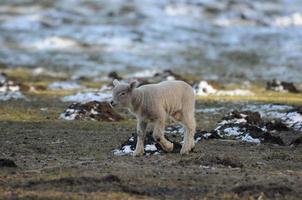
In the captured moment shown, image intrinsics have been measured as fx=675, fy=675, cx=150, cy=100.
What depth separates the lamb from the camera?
16359mm

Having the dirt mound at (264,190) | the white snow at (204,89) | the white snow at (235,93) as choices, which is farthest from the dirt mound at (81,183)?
the white snow at (235,93)

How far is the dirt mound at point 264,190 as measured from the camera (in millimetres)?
12023

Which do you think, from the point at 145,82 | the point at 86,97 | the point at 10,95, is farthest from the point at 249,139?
the point at 145,82

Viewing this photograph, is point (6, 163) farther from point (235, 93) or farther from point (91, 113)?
point (235, 93)

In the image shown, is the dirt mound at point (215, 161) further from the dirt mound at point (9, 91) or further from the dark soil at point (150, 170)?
the dirt mound at point (9, 91)

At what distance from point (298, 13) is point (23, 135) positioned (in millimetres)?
72809

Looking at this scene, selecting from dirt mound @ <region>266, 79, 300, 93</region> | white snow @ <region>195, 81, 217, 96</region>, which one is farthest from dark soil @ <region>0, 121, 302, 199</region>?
dirt mound @ <region>266, 79, 300, 93</region>

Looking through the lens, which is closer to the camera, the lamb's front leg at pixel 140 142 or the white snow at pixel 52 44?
the lamb's front leg at pixel 140 142

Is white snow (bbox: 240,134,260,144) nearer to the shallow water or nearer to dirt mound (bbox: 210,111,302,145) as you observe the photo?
dirt mound (bbox: 210,111,302,145)

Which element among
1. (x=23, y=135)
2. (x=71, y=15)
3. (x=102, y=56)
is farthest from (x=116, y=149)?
(x=71, y=15)

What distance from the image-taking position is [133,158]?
1612cm

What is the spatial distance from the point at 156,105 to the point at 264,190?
4846 mm

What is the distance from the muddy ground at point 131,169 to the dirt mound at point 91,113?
9.60 feet

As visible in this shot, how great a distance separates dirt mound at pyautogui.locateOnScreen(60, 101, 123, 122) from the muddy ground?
2927mm
